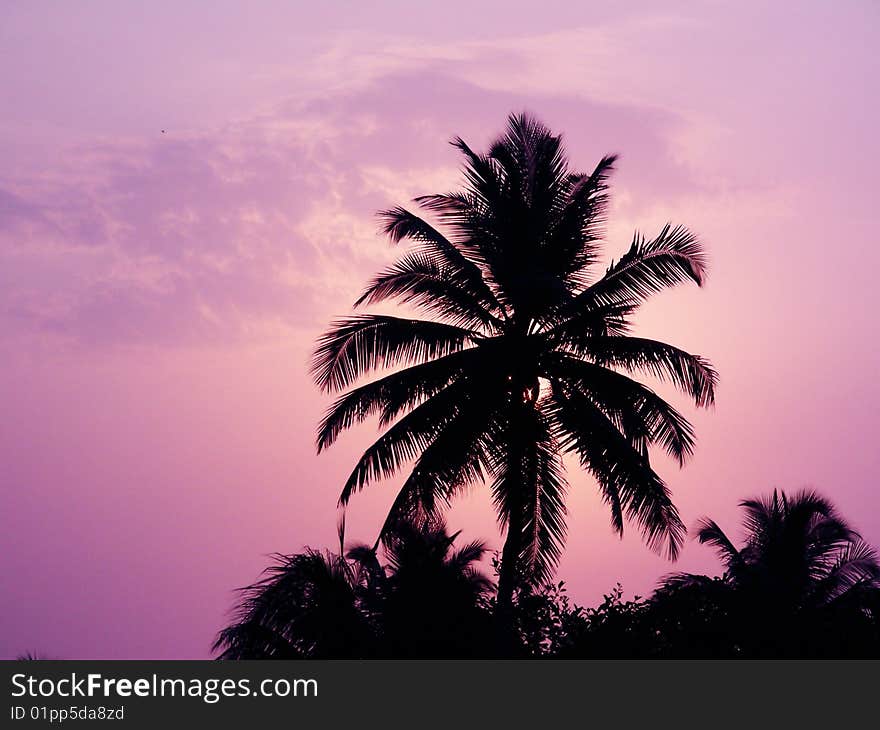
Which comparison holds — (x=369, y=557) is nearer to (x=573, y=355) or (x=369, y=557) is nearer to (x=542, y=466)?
(x=542, y=466)

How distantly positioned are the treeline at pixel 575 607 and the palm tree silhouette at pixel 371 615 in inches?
0.9

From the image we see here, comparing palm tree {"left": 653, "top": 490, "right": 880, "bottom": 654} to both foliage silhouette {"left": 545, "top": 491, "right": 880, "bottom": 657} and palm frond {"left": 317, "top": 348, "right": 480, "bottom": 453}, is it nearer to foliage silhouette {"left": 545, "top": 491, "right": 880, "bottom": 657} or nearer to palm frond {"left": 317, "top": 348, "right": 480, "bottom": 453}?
foliage silhouette {"left": 545, "top": 491, "right": 880, "bottom": 657}

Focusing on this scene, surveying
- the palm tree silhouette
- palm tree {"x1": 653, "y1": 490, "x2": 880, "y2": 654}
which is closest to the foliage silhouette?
palm tree {"x1": 653, "y1": 490, "x2": 880, "y2": 654}

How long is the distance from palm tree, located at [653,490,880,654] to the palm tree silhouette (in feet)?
19.6

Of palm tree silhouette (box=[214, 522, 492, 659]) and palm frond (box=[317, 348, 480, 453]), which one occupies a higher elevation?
palm frond (box=[317, 348, 480, 453])

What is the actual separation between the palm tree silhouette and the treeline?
2cm

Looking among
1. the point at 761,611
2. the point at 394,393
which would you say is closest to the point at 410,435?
the point at 394,393

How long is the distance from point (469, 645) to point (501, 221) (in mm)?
7789

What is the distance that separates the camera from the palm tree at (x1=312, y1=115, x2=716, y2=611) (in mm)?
23797

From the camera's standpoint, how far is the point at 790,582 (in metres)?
26.4

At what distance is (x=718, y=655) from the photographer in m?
26.0

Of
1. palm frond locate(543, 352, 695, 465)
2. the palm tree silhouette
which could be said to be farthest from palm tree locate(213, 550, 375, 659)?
palm frond locate(543, 352, 695, 465)

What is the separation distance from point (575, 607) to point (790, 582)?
425cm
